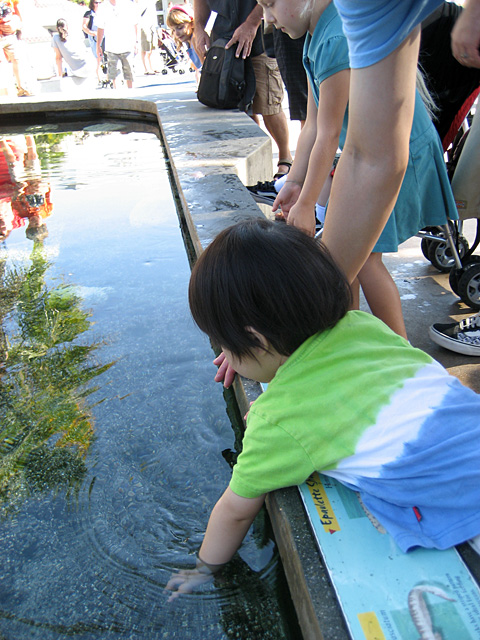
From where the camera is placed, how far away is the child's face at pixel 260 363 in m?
1.28

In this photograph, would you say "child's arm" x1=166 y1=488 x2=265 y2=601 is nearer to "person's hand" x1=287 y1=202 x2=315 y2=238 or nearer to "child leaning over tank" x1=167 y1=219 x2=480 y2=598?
"child leaning over tank" x1=167 y1=219 x2=480 y2=598

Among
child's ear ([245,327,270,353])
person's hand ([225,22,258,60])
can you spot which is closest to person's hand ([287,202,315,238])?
child's ear ([245,327,270,353])

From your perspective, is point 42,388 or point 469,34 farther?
point 42,388

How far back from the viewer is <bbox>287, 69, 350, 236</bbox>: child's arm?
174 cm

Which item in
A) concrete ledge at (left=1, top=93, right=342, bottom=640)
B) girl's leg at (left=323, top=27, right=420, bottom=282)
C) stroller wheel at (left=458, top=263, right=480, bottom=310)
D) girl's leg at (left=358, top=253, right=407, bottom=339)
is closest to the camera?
concrete ledge at (left=1, top=93, right=342, bottom=640)

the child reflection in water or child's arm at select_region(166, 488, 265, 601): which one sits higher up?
child's arm at select_region(166, 488, 265, 601)

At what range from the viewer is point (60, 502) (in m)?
1.71

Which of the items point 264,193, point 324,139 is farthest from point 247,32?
point 324,139

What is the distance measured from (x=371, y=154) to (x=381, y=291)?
585mm

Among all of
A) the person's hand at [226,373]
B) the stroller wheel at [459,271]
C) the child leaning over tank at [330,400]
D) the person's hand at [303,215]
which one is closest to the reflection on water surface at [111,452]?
the person's hand at [226,373]

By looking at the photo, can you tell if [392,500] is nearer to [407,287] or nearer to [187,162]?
[407,287]

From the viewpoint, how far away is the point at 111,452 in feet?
6.22

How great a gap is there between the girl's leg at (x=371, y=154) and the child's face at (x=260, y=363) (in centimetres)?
37

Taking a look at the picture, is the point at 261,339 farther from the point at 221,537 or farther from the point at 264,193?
the point at 264,193
